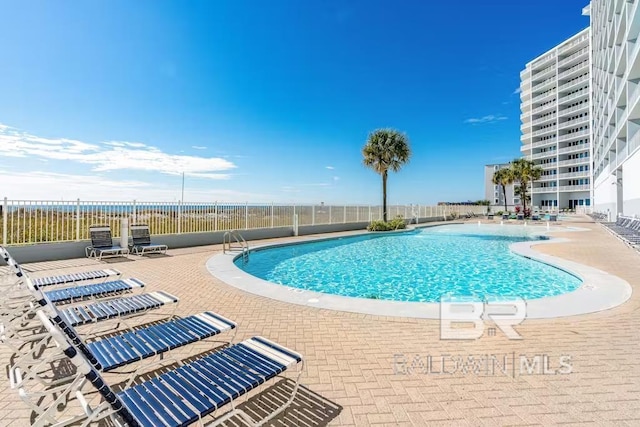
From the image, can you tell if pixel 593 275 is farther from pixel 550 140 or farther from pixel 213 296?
pixel 550 140

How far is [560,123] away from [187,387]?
74.5m

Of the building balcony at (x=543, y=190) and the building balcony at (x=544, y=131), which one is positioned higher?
the building balcony at (x=544, y=131)

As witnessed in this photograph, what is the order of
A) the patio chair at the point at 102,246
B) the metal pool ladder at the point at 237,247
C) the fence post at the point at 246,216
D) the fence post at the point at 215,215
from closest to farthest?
the patio chair at the point at 102,246
the metal pool ladder at the point at 237,247
the fence post at the point at 215,215
the fence post at the point at 246,216

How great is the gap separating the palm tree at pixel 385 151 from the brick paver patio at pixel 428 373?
18.1 m

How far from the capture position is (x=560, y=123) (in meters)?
57.2

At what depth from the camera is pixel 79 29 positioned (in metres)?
9.96

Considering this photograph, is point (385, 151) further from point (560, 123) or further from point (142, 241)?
point (560, 123)

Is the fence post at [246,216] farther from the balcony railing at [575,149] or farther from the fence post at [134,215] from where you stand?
the balcony railing at [575,149]

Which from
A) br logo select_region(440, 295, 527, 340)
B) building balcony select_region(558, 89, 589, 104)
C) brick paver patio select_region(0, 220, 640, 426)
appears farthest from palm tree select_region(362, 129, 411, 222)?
building balcony select_region(558, 89, 589, 104)

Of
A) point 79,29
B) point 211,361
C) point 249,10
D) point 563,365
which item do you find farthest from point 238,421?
point 249,10

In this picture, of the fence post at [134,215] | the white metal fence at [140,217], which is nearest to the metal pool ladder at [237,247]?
the white metal fence at [140,217]

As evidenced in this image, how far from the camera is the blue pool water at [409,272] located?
7.63m

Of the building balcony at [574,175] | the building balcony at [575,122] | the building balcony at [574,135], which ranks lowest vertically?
the building balcony at [574,175]

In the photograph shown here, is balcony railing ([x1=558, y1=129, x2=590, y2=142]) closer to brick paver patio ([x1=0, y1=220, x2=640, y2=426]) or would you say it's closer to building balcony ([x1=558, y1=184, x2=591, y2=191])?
building balcony ([x1=558, y1=184, x2=591, y2=191])
